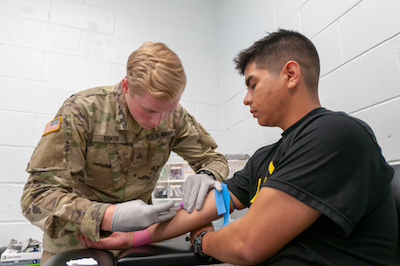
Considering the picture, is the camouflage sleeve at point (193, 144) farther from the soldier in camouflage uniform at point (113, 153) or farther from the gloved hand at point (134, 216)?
the gloved hand at point (134, 216)

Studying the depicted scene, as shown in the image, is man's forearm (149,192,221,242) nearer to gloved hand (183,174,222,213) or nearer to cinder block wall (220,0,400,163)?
gloved hand (183,174,222,213)

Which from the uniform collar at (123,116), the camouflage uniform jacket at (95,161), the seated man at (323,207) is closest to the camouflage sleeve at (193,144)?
the camouflage uniform jacket at (95,161)

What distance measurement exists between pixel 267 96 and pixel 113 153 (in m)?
0.80

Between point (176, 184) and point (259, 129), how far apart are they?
826 millimetres

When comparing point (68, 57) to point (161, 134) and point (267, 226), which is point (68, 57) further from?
point (267, 226)

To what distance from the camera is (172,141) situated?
1.50 metres

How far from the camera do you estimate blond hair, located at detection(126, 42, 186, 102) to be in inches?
42.9

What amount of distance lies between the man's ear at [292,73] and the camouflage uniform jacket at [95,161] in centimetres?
62

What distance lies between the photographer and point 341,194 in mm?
618

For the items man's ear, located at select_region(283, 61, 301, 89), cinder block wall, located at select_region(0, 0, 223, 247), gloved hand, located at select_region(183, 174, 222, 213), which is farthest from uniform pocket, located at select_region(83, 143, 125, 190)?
cinder block wall, located at select_region(0, 0, 223, 247)

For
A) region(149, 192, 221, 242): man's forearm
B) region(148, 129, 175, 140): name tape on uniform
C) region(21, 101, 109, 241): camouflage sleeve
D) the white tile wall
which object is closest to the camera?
region(21, 101, 109, 241): camouflage sleeve

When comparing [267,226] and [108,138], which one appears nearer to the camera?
[267,226]

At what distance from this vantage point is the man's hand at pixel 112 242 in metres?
1.06

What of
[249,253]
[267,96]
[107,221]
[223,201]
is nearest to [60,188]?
[107,221]
